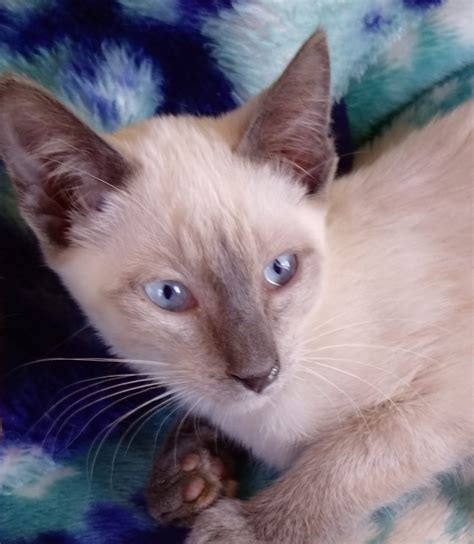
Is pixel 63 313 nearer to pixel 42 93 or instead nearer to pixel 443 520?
pixel 42 93

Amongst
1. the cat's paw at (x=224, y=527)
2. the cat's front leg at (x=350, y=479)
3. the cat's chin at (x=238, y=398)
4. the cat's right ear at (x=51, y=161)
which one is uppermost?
the cat's right ear at (x=51, y=161)

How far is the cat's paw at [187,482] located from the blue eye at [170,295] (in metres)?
0.34

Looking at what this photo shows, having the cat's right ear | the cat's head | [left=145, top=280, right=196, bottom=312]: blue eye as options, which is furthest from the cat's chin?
the cat's right ear

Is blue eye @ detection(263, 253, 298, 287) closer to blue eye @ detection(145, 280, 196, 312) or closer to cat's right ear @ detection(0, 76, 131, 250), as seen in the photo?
blue eye @ detection(145, 280, 196, 312)

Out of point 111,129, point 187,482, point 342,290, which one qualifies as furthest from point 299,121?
point 187,482

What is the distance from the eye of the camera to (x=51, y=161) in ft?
2.84

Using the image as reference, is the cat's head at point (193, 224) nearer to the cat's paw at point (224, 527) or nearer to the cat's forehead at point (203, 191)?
the cat's forehead at point (203, 191)

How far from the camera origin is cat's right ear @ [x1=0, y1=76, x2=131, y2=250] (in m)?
0.80

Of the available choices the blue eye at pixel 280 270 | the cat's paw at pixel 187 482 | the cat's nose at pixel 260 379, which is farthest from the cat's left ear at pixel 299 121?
the cat's paw at pixel 187 482

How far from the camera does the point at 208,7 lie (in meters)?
1.18

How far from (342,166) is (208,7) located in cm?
43

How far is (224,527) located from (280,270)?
0.37 metres

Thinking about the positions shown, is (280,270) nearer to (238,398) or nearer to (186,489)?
(238,398)

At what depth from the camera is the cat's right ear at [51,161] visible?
2.63 feet
